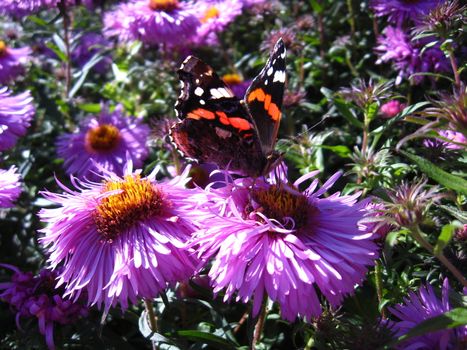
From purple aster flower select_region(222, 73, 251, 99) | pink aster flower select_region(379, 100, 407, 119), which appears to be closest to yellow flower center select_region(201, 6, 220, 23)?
purple aster flower select_region(222, 73, 251, 99)

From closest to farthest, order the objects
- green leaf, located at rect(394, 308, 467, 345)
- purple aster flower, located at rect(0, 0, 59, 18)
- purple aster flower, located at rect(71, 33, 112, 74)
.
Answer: green leaf, located at rect(394, 308, 467, 345)
purple aster flower, located at rect(0, 0, 59, 18)
purple aster flower, located at rect(71, 33, 112, 74)

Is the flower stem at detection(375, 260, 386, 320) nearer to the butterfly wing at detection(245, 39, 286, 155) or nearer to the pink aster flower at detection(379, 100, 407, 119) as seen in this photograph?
the butterfly wing at detection(245, 39, 286, 155)

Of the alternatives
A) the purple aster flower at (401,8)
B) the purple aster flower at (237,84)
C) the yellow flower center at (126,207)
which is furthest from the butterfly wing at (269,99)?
the purple aster flower at (237,84)

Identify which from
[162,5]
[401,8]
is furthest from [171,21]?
[401,8]

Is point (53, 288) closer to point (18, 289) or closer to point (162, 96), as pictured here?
point (18, 289)

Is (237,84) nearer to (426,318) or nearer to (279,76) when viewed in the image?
(279,76)

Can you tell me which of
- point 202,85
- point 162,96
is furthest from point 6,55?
point 202,85

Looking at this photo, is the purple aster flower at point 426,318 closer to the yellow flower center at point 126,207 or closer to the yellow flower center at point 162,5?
the yellow flower center at point 126,207
